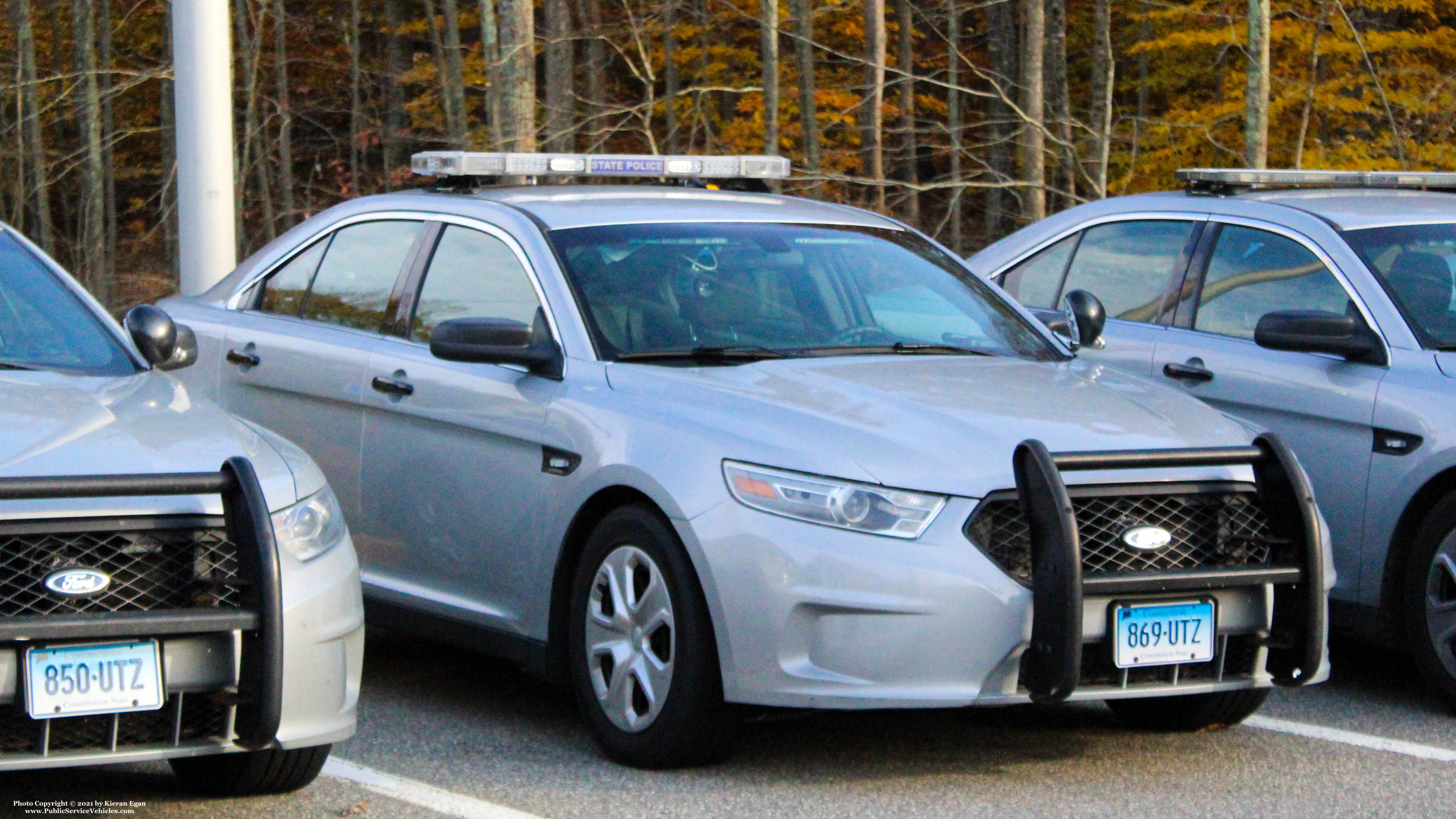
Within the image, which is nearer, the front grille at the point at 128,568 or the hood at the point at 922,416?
the front grille at the point at 128,568

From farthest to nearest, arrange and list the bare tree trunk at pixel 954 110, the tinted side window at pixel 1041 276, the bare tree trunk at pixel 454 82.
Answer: the bare tree trunk at pixel 454 82 < the bare tree trunk at pixel 954 110 < the tinted side window at pixel 1041 276

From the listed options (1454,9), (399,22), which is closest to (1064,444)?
(1454,9)

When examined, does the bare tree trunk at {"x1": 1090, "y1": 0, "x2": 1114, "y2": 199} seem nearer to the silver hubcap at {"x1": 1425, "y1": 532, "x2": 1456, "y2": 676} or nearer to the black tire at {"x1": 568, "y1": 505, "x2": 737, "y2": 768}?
the silver hubcap at {"x1": 1425, "y1": 532, "x2": 1456, "y2": 676}

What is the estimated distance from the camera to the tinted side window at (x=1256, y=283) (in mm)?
6738

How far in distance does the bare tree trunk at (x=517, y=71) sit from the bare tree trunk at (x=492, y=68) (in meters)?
0.14

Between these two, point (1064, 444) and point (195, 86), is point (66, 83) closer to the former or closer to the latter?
point (195, 86)

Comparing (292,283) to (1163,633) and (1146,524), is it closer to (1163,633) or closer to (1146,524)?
(1146,524)

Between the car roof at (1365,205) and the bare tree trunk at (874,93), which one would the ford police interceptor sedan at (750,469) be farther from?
the bare tree trunk at (874,93)

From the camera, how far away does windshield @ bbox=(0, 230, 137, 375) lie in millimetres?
5348

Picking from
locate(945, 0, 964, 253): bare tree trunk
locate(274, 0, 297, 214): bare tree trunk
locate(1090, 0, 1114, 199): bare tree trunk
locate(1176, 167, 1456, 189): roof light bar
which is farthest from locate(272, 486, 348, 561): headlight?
locate(274, 0, 297, 214): bare tree trunk

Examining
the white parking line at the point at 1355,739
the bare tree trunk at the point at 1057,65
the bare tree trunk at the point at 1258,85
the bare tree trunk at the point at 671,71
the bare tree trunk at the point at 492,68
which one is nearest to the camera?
the white parking line at the point at 1355,739

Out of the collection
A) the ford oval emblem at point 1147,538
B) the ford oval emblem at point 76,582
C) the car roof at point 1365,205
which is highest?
the car roof at point 1365,205

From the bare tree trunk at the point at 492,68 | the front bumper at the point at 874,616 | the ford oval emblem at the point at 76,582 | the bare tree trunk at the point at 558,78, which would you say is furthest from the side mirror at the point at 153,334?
the bare tree trunk at the point at 558,78

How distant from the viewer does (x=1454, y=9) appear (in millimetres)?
18203
